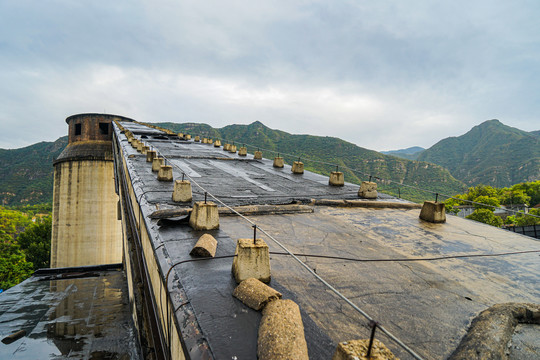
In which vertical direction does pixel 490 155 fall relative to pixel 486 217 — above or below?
above

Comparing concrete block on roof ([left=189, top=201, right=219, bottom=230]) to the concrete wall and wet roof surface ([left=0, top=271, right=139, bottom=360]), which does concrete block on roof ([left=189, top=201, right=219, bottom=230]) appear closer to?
wet roof surface ([left=0, top=271, right=139, bottom=360])

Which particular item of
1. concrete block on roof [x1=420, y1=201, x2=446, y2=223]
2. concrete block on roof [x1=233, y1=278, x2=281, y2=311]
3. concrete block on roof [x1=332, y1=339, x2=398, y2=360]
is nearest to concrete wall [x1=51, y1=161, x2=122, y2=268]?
concrete block on roof [x1=420, y1=201, x2=446, y2=223]

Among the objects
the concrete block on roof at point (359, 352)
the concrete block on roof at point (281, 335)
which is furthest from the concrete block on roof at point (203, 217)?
the concrete block on roof at point (359, 352)

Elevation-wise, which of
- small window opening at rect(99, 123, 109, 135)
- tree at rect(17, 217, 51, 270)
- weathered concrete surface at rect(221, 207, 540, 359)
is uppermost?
small window opening at rect(99, 123, 109, 135)

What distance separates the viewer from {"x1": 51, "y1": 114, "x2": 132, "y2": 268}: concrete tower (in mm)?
23172

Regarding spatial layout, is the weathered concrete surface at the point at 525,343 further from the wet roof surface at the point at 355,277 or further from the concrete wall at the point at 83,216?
the concrete wall at the point at 83,216

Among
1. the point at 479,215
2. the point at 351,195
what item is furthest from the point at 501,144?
the point at 351,195

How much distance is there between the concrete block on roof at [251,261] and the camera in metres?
2.85

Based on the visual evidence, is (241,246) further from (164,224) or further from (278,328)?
(164,224)

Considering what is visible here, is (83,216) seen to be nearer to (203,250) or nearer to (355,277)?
(203,250)

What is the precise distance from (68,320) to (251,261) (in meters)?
8.28

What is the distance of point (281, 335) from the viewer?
79.9 inches

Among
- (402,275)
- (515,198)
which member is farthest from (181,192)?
(515,198)

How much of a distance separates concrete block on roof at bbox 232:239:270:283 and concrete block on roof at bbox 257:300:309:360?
0.59 m
